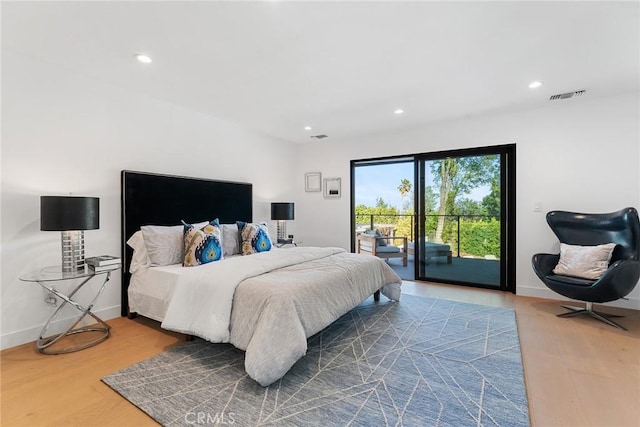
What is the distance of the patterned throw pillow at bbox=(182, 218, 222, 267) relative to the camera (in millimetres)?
3049

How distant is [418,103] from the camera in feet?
12.0

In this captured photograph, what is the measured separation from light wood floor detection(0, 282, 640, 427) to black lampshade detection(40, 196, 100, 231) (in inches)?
40.7

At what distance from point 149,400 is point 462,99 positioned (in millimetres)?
4068

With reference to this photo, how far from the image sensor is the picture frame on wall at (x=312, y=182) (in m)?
5.68

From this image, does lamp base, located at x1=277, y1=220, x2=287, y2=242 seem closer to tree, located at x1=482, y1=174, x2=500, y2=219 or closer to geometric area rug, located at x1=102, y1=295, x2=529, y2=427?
geometric area rug, located at x1=102, y1=295, x2=529, y2=427

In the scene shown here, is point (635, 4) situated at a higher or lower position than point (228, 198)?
higher

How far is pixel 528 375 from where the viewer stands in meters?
2.11

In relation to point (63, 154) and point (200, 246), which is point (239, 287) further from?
point (63, 154)

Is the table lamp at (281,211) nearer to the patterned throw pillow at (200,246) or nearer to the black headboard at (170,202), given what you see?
the black headboard at (170,202)

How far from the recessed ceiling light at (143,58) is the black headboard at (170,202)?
1.19 m

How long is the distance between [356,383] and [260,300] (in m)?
0.85

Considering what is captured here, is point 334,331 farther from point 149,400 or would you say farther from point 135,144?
point 135,144

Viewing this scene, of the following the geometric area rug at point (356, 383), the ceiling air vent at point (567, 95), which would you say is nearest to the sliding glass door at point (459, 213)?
the ceiling air vent at point (567, 95)

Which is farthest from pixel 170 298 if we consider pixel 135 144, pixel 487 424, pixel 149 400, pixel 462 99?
pixel 462 99
